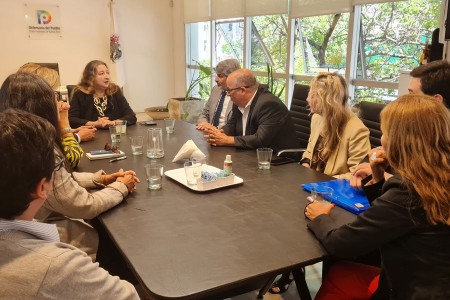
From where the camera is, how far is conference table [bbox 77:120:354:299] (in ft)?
3.81

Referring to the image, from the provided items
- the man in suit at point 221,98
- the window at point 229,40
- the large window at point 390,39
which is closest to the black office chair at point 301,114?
the man in suit at point 221,98

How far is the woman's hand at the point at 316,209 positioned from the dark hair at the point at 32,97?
107 cm

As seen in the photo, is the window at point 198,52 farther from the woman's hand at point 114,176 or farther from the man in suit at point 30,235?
the man in suit at point 30,235

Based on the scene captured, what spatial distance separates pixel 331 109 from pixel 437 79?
0.58 meters

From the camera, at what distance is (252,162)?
234 centimetres

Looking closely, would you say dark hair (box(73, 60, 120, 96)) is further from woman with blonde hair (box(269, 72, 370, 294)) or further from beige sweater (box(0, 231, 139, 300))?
beige sweater (box(0, 231, 139, 300))

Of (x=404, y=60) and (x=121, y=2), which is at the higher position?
(x=121, y=2)

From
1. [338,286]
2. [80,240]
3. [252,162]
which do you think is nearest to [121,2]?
[252,162]

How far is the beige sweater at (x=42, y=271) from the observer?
807 mm

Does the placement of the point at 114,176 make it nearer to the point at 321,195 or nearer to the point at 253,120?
the point at 321,195

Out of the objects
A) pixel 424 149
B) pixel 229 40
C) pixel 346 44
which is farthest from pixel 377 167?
pixel 229 40

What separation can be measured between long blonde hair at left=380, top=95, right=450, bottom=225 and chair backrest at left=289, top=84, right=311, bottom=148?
2119 mm

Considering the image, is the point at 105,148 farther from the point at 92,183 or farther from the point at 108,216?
the point at 108,216

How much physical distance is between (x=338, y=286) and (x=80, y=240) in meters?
1.06
